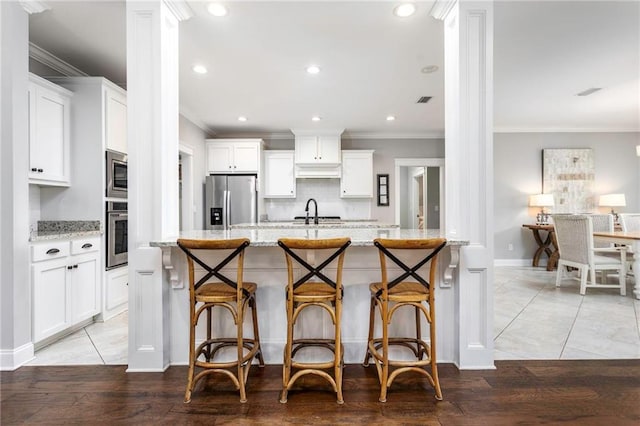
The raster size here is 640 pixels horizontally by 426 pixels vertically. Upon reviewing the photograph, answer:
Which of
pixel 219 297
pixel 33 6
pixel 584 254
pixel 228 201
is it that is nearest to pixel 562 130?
pixel 584 254

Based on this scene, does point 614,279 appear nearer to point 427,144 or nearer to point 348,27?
point 427,144

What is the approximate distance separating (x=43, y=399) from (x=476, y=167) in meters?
2.99

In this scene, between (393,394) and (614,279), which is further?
(614,279)

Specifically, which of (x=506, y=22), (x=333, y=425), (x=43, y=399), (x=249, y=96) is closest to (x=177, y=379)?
(x=43, y=399)

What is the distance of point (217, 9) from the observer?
236 cm

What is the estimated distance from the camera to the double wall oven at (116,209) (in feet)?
10.7

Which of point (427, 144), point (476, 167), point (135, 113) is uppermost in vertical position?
point (427, 144)

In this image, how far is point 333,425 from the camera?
5.29 feet

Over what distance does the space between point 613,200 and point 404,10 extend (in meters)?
5.70

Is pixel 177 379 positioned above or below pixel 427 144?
below

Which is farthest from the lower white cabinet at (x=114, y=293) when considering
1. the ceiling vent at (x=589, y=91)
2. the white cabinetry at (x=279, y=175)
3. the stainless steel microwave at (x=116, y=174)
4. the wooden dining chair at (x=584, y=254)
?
the ceiling vent at (x=589, y=91)

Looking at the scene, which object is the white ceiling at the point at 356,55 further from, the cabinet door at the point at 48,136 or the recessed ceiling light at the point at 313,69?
the cabinet door at the point at 48,136

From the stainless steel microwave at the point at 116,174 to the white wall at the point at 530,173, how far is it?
5933mm

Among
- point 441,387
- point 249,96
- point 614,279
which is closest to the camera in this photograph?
point 441,387
